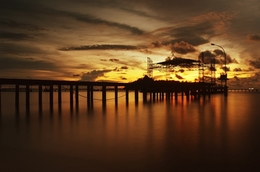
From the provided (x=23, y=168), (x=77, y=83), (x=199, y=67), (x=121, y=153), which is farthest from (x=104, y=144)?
(x=199, y=67)

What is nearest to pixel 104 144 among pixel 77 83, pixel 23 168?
pixel 23 168

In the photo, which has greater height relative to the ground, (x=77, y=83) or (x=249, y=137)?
(x=77, y=83)

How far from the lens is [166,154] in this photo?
1133 cm

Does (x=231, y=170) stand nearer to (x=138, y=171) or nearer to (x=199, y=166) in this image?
(x=199, y=166)

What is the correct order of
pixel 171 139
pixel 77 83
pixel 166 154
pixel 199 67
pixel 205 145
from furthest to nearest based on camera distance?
pixel 199 67
pixel 77 83
pixel 171 139
pixel 205 145
pixel 166 154

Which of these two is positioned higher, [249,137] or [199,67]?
[199,67]

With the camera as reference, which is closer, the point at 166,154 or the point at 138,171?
the point at 138,171

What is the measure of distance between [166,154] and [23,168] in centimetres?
565

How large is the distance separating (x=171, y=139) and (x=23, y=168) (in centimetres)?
814

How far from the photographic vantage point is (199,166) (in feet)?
31.6

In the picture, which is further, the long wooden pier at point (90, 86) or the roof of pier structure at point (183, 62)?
the roof of pier structure at point (183, 62)

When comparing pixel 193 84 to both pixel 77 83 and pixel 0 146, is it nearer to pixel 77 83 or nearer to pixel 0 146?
pixel 77 83

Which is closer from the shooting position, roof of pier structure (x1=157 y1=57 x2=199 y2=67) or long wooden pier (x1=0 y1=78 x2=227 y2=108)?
long wooden pier (x1=0 y1=78 x2=227 y2=108)

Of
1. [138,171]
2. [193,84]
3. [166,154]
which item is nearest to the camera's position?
[138,171]
